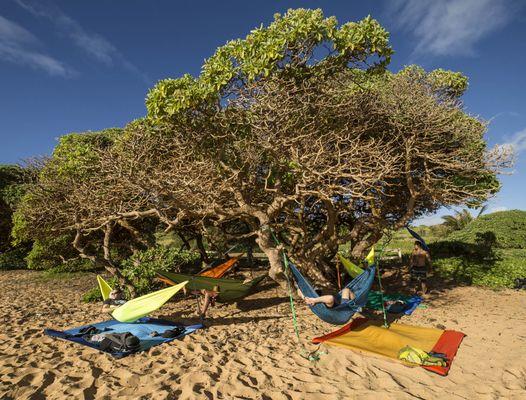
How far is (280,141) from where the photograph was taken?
7371 mm

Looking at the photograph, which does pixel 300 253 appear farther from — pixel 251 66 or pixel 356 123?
pixel 251 66

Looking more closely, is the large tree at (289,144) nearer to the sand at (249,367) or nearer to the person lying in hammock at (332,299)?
the person lying in hammock at (332,299)

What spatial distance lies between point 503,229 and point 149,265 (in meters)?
22.5

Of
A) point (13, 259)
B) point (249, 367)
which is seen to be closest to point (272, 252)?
point (249, 367)

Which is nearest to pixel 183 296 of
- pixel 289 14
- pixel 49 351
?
pixel 49 351

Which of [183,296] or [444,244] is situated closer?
[183,296]

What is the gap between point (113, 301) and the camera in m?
7.44

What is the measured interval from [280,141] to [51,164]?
28.1 feet

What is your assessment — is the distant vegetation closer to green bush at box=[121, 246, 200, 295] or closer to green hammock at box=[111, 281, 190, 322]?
green bush at box=[121, 246, 200, 295]

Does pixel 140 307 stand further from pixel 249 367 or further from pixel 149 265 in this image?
pixel 149 265

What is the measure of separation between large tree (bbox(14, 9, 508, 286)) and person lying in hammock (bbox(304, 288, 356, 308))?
1.96 meters

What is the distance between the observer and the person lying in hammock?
19.3ft

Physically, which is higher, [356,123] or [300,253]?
[356,123]

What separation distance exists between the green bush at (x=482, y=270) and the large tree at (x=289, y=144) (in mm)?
3045
